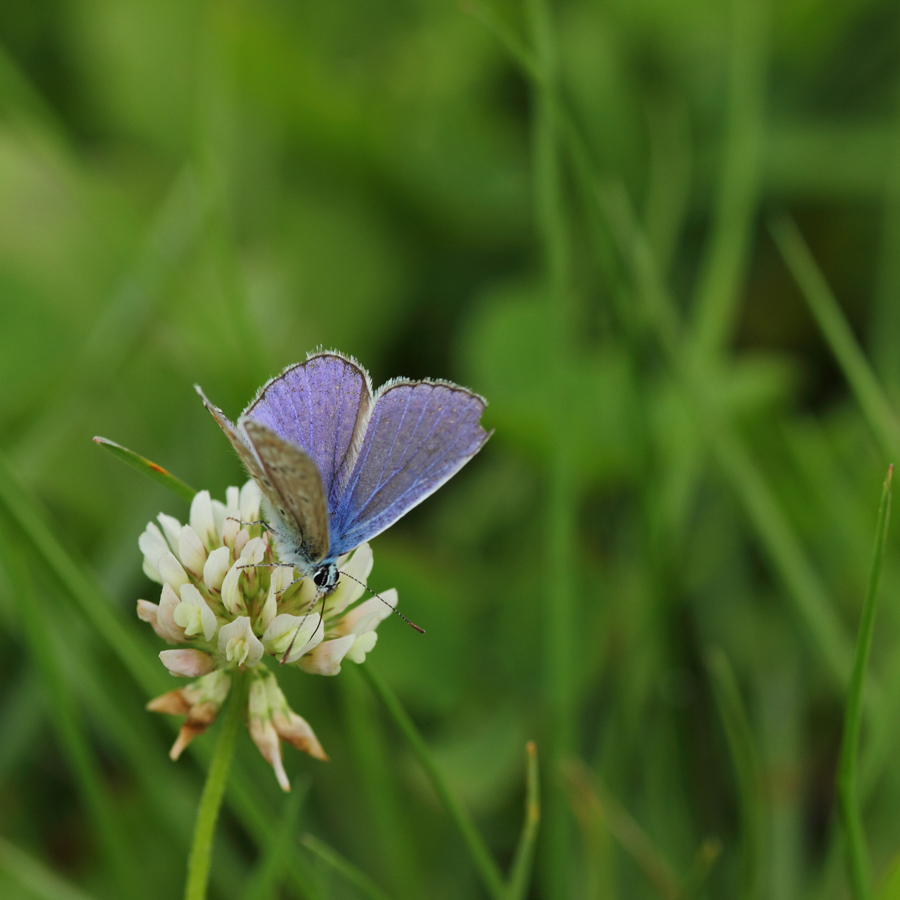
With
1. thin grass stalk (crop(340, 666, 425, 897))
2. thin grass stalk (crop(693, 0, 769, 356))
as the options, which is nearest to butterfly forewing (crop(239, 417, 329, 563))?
thin grass stalk (crop(340, 666, 425, 897))

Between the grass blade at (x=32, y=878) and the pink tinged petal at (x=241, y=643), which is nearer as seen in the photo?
the pink tinged petal at (x=241, y=643)

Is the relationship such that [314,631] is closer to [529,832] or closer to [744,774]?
[529,832]

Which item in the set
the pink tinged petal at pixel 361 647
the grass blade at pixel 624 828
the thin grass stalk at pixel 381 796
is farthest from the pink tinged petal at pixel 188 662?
the grass blade at pixel 624 828

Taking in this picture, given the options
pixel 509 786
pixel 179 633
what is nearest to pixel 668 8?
pixel 509 786

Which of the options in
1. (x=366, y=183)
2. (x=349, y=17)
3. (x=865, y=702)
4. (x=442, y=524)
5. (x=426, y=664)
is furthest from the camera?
(x=349, y=17)

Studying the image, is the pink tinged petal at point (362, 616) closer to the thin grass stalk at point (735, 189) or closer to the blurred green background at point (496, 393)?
the blurred green background at point (496, 393)

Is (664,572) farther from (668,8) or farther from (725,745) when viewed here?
(668,8)

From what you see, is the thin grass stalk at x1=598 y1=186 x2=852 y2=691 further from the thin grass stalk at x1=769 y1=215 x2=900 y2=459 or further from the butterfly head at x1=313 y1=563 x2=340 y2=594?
the butterfly head at x1=313 y1=563 x2=340 y2=594
